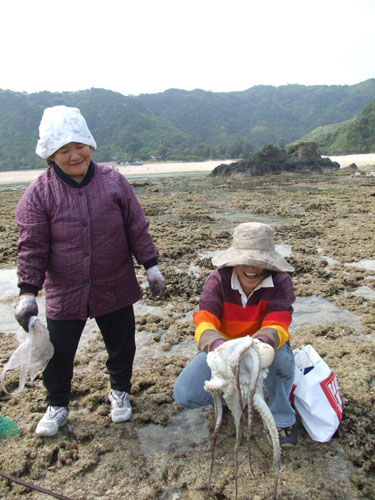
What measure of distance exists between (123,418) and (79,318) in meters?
0.71

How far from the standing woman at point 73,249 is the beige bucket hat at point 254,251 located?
487 millimetres

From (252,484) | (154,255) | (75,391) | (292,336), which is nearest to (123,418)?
(75,391)

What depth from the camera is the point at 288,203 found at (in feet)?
37.7

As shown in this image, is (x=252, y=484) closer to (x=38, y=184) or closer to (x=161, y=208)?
(x=38, y=184)

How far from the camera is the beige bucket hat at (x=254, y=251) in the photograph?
195 cm

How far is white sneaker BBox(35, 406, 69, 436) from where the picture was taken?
215cm

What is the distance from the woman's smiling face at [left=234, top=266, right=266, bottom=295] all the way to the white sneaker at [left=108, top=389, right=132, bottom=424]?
1016 millimetres

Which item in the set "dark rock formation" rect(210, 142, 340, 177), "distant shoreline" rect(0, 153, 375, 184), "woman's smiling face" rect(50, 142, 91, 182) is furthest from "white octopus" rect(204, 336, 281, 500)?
"distant shoreline" rect(0, 153, 375, 184)

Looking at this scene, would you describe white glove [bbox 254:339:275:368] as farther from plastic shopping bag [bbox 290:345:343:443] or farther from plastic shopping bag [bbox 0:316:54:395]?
plastic shopping bag [bbox 0:316:54:395]

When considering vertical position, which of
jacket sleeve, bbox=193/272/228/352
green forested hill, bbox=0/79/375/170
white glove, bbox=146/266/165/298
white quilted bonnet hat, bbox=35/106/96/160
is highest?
green forested hill, bbox=0/79/375/170

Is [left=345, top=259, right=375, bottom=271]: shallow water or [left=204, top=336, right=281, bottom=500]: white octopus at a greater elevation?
[left=204, top=336, right=281, bottom=500]: white octopus

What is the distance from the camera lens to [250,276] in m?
2.02

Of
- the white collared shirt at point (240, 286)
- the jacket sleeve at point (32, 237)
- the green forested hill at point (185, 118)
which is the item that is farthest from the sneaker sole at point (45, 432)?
the green forested hill at point (185, 118)

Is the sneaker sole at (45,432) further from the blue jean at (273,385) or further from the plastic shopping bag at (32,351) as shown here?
the blue jean at (273,385)
